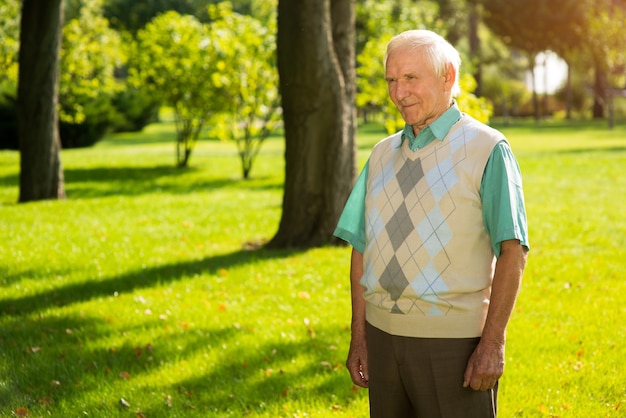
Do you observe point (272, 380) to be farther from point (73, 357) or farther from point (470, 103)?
point (470, 103)

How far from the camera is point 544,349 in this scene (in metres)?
6.36

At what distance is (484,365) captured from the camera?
2.85 meters

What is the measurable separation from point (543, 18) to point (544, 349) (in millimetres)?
52395

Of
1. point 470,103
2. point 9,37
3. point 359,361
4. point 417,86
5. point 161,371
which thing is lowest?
point 161,371

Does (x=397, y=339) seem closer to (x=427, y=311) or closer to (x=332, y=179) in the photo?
(x=427, y=311)

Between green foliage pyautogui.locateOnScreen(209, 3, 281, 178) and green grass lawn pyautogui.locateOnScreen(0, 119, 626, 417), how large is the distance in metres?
5.40

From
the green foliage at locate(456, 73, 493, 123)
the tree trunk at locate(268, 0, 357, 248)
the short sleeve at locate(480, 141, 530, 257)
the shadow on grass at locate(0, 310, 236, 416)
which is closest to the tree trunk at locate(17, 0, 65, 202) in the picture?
the tree trunk at locate(268, 0, 357, 248)

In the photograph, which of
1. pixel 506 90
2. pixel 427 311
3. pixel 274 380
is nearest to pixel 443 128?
pixel 427 311

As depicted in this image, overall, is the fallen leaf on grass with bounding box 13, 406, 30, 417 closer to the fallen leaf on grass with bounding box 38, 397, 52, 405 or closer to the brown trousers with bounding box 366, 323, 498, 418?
the fallen leaf on grass with bounding box 38, 397, 52, 405

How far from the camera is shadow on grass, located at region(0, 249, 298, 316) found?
25.7 feet

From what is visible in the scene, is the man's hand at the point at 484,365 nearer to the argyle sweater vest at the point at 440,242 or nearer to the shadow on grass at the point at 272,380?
the argyle sweater vest at the point at 440,242

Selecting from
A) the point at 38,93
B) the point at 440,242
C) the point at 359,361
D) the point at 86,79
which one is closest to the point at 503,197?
the point at 440,242

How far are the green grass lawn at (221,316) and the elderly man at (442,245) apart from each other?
2.31 meters

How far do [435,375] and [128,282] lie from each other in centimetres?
614
